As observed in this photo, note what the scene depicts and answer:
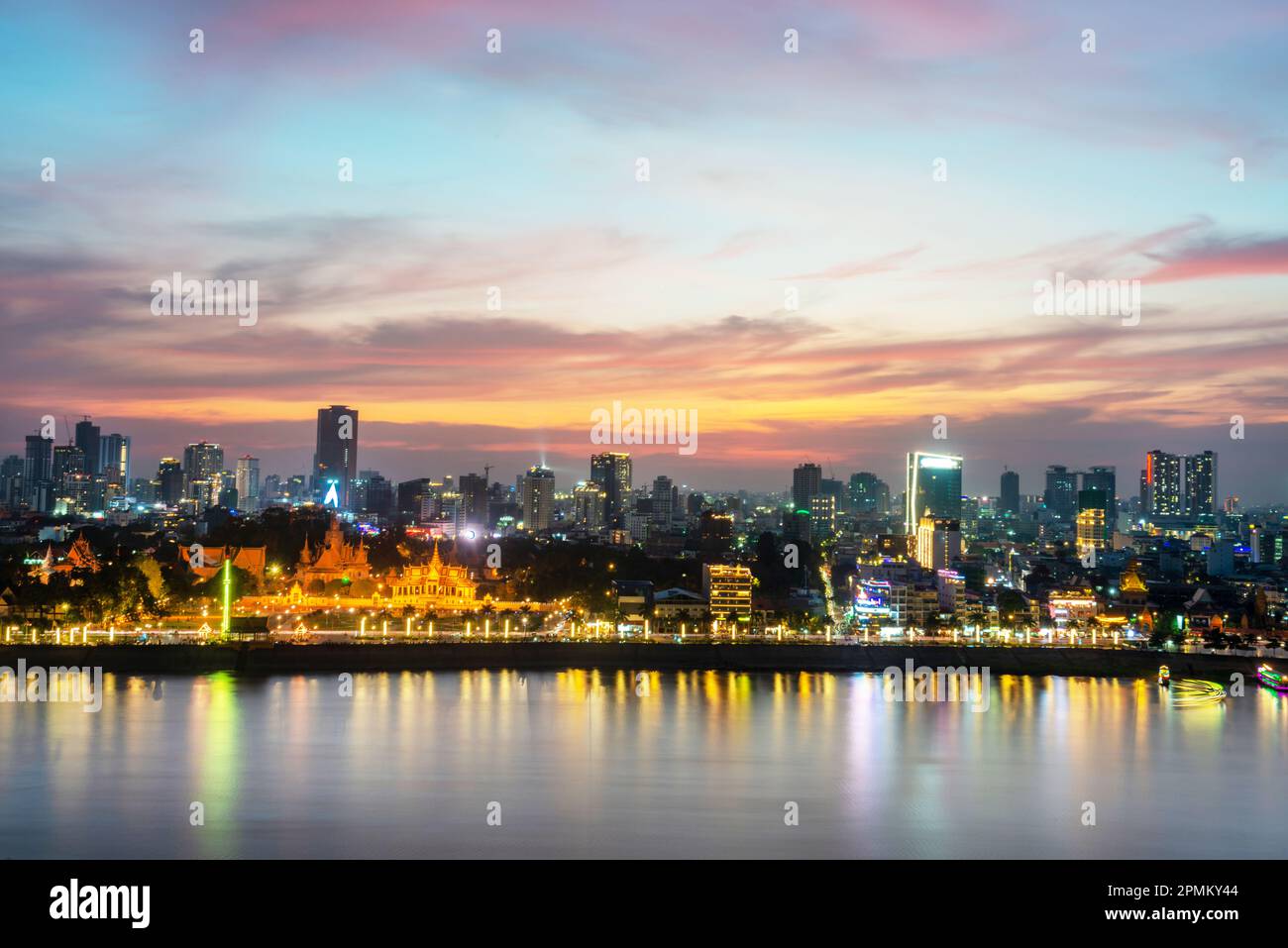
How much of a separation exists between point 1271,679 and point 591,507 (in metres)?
50.8

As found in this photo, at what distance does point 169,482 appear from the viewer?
74.8 metres

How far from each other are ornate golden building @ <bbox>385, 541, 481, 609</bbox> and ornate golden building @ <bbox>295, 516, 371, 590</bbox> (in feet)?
4.80

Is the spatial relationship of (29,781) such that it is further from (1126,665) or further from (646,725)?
(1126,665)

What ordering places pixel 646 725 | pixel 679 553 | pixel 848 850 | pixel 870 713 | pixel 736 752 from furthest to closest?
pixel 679 553 → pixel 870 713 → pixel 646 725 → pixel 736 752 → pixel 848 850

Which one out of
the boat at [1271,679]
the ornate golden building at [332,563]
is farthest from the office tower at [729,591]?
the boat at [1271,679]

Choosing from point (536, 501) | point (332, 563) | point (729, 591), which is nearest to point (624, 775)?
point (729, 591)

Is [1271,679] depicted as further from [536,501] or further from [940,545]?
[536,501]

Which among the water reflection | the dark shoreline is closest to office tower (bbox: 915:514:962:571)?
the dark shoreline

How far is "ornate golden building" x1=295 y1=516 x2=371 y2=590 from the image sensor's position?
105ft

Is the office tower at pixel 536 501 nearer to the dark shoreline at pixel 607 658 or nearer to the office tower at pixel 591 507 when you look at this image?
the office tower at pixel 591 507

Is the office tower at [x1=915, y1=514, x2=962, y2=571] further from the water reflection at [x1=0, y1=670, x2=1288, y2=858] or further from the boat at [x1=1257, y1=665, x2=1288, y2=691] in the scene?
the water reflection at [x1=0, y1=670, x2=1288, y2=858]

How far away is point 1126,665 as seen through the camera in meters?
23.4

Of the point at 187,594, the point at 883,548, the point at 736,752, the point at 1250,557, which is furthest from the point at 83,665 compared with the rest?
the point at 1250,557
